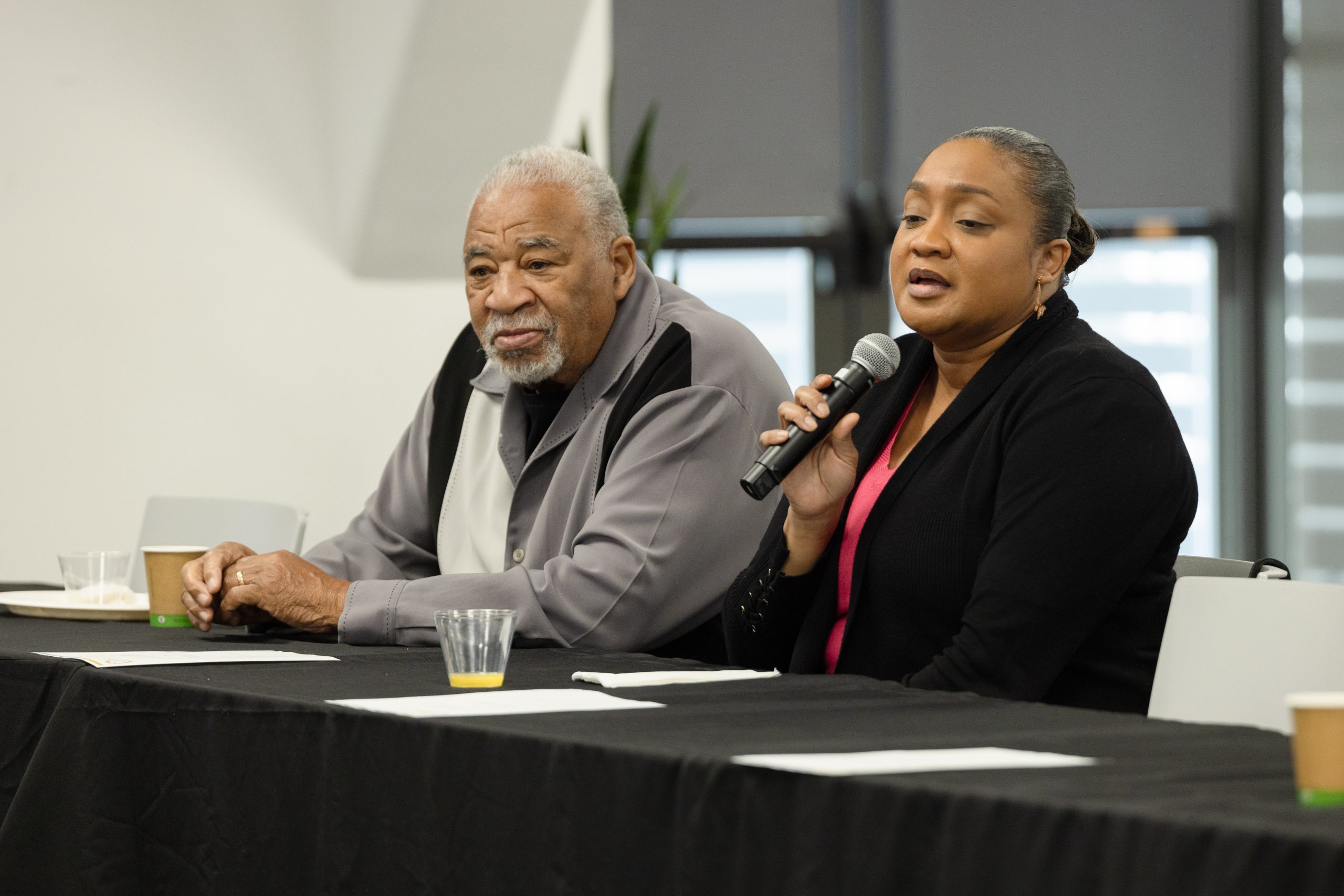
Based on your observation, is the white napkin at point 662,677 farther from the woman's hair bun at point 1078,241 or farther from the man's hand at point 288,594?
the woman's hair bun at point 1078,241

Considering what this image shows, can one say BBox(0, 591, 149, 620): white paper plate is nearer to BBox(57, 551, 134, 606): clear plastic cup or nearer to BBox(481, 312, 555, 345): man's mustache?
BBox(57, 551, 134, 606): clear plastic cup

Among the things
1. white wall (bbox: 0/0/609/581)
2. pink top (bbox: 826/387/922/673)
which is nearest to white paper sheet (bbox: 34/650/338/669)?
pink top (bbox: 826/387/922/673)

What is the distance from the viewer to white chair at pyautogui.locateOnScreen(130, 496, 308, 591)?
3.14 m

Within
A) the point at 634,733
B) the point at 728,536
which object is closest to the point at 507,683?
the point at 634,733

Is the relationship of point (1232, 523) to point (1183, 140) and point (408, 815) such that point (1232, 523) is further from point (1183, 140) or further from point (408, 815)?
point (408, 815)

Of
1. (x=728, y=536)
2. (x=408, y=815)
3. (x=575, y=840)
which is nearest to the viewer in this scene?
(x=575, y=840)

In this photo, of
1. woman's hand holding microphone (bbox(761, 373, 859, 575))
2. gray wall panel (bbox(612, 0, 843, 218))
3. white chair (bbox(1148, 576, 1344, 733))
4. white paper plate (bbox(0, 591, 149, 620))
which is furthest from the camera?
gray wall panel (bbox(612, 0, 843, 218))

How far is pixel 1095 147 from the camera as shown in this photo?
6.25 m

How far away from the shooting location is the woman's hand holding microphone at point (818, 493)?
6.42 ft

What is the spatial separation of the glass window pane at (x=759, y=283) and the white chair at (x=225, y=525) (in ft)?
10.6

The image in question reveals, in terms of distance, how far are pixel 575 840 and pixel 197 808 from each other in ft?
1.75

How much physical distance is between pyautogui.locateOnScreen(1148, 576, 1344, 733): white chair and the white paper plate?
155 cm

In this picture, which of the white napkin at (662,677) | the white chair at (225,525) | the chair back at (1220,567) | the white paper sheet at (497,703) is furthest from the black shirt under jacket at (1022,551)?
the white chair at (225,525)

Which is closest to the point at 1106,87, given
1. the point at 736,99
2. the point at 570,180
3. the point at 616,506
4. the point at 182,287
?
the point at 736,99
